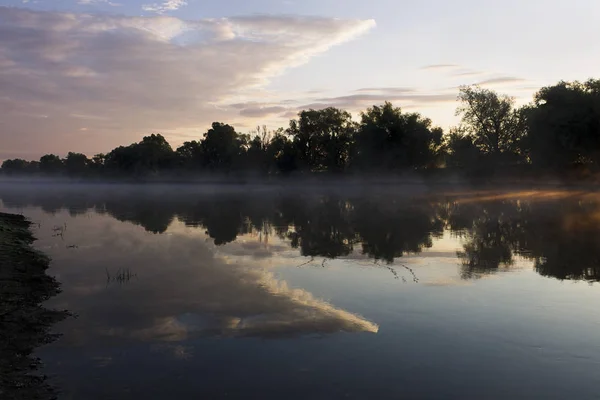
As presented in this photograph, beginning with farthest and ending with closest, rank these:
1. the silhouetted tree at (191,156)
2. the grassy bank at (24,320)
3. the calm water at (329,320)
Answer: the silhouetted tree at (191,156), the calm water at (329,320), the grassy bank at (24,320)

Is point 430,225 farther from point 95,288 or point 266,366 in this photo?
point 266,366

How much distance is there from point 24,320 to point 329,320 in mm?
6822

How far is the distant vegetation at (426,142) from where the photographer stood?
257 ft

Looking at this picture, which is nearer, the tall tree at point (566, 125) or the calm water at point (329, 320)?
the calm water at point (329, 320)

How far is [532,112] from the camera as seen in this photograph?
83000mm

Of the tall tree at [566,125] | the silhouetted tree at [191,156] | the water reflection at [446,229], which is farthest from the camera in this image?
the silhouetted tree at [191,156]

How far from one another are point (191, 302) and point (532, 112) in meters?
83.4

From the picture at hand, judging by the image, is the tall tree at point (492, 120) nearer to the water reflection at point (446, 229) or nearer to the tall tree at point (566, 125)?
the tall tree at point (566, 125)

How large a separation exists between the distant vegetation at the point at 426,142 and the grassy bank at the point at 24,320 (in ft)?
256

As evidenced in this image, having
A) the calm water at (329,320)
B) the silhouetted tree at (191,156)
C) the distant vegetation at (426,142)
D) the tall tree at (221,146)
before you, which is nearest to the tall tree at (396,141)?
the distant vegetation at (426,142)

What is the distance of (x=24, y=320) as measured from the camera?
10.9 meters

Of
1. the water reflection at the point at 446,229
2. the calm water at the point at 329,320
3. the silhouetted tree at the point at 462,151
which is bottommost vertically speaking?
the calm water at the point at 329,320

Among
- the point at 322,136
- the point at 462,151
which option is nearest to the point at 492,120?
the point at 462,151

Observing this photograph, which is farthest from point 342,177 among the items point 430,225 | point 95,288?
point 95,288
